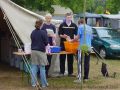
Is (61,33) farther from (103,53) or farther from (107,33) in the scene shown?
(107,33)

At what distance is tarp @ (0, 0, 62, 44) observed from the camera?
1312cm

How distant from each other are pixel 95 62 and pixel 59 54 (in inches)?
239

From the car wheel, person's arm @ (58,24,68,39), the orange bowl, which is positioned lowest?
the car wheel

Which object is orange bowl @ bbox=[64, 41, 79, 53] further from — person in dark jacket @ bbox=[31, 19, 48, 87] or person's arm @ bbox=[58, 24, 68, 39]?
person in dark jacket @ bbox=[31, 19, 48, 87]

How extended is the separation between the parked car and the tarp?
308 inches

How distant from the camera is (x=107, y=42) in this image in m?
20.9

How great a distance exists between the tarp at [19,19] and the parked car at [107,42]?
7.83 meters

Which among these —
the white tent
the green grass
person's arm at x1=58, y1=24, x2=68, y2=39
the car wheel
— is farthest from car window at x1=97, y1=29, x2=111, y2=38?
the white tent

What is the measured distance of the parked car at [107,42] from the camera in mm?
20703

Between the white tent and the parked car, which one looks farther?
the parked car

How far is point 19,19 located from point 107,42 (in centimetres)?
836

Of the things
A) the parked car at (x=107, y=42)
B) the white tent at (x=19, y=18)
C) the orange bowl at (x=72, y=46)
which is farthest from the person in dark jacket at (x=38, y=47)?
the parked car at (x=107, y=42)

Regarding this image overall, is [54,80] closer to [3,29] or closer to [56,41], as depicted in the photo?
[56,41]

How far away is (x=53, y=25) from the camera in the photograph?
45.3 feet
